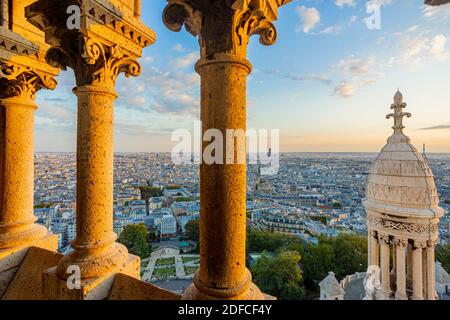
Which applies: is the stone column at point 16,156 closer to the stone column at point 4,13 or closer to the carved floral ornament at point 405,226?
the stone column at point 4,13

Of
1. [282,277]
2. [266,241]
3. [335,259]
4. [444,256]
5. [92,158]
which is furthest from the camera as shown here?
[266,241]

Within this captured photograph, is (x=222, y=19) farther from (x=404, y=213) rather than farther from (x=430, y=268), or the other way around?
(x=430, y=268)

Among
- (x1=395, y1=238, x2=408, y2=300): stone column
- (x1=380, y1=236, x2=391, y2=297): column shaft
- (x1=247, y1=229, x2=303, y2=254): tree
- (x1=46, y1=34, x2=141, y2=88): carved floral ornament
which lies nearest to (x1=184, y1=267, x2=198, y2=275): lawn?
(x1=247, y1=229, x2=303, y2=254): tree

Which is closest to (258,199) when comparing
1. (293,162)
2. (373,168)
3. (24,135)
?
(293,162)

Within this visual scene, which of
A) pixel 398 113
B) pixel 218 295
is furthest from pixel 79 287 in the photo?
pixel 398 113

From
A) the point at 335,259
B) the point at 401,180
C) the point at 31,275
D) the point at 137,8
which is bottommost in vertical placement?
the point at 335,259

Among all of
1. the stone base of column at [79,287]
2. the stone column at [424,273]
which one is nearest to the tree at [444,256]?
the stone column at [424,273]
